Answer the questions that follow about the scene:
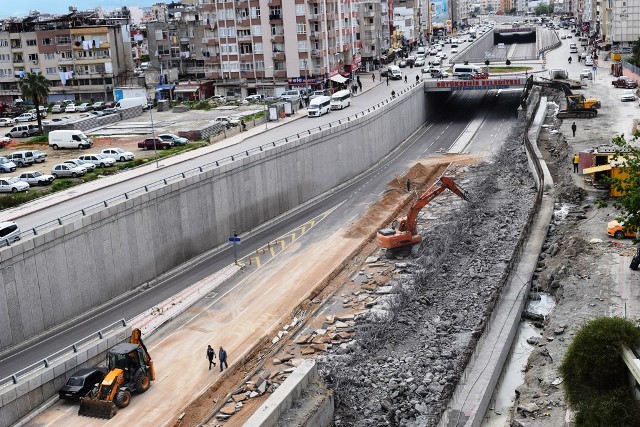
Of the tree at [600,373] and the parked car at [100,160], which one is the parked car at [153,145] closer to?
the parked car at [100,160]

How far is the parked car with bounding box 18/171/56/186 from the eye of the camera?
62.6 meters

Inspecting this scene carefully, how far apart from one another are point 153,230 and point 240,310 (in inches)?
344

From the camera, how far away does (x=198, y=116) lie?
317 ft

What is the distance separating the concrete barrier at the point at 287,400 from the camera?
27172mm

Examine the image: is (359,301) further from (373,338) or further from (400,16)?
(400,16)

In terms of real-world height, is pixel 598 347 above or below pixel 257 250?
above

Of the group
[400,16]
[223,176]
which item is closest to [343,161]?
[223,176]

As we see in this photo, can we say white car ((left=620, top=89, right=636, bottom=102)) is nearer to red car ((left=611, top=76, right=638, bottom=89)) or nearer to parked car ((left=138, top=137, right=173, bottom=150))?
red car ((left=611, top=76, right=638, bottom=89))

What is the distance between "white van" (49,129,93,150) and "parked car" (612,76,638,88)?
2455 inches

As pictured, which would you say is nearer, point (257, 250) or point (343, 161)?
point (257, 250)

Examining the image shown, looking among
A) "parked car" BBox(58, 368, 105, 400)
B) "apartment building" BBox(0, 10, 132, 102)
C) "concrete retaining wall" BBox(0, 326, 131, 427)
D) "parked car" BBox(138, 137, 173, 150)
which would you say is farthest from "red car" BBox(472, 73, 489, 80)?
"parked car" BBox(58, 368, 105, 400)

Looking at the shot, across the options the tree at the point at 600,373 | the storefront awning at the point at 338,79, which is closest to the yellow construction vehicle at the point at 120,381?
the tree at the point at 600,373

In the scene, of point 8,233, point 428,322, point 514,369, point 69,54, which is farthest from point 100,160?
point 69,54

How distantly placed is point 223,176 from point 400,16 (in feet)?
443
